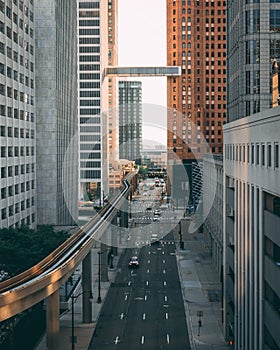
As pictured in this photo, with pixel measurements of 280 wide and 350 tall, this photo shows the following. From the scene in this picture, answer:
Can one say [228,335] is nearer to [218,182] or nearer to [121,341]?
[121,341]

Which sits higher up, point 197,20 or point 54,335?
point 197,20

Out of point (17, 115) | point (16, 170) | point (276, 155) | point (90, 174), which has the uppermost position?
point (17, 115)

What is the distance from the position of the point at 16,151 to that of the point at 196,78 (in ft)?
338

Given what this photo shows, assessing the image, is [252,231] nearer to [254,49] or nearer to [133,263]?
[254,49]

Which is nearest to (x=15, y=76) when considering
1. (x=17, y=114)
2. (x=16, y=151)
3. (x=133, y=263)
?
(x=17, y=114)

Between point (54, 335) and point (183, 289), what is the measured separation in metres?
27.9

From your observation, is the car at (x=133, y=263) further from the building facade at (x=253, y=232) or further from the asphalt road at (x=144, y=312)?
the building facade at (x=253, y=232)

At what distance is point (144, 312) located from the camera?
173 feet

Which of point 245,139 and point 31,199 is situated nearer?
point 245,139

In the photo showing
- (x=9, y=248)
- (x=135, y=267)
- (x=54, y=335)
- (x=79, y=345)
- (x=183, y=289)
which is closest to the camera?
(x=54, y=335)

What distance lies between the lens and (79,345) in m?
43.1

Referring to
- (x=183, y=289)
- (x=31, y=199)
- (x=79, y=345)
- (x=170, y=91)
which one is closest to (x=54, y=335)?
(x=79, y=345)

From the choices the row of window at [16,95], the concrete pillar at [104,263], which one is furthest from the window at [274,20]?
the concrete pillar at [104,263]

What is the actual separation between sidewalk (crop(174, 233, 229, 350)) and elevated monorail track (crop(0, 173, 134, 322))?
11467mm
